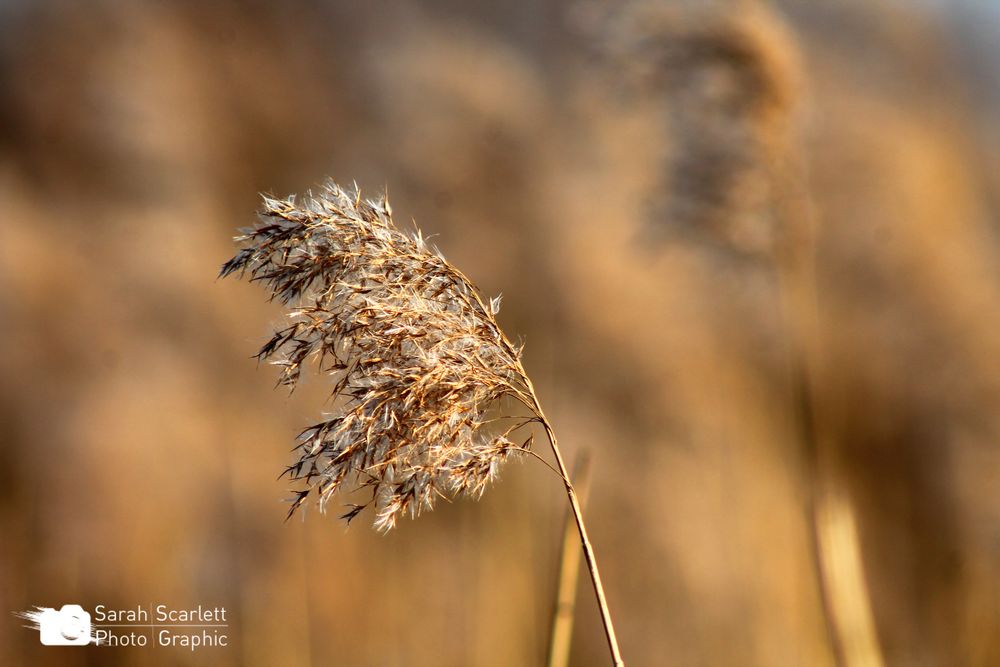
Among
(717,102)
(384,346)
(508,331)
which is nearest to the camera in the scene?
(384,346)

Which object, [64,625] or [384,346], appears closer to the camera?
[384,346]

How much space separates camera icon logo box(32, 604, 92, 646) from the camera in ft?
4.89

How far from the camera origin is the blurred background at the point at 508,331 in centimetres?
152

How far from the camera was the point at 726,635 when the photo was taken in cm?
152

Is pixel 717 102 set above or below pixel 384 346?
above

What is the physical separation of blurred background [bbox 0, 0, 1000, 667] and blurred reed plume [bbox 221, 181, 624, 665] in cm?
78

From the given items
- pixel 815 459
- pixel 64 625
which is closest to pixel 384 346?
pixel 815 459

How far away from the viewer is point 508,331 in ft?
5.31

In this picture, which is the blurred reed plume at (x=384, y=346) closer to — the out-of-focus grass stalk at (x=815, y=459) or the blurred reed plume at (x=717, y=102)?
the out-of-focus grass stalk at (x=815, y=459)

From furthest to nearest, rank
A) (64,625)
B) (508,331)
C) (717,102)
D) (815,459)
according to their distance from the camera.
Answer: (508,331) < (64,625) < (717,102) < (815,459)

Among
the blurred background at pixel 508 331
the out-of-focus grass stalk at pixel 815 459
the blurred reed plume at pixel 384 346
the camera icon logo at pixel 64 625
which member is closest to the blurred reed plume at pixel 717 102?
the out-of-focus grass stalk at pixel 815 459

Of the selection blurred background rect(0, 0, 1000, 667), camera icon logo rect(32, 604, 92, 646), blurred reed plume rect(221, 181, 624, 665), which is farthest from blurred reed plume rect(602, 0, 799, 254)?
camera icon logo rect(32, 604, 92, 646)

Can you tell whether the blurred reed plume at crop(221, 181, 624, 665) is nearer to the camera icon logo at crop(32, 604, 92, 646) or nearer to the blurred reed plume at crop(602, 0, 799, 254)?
the blurred reed plume at crop(602, 0, 799, 254)

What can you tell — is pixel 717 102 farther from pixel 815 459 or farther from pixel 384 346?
pixel 384 346
